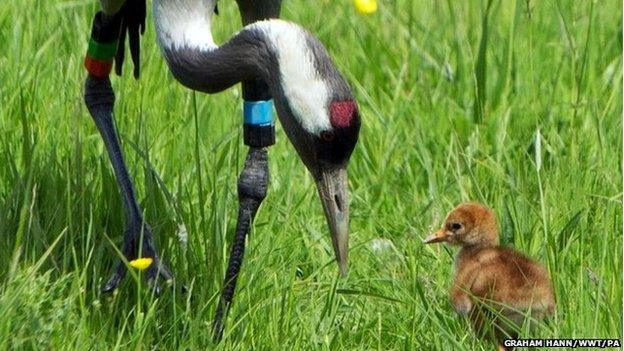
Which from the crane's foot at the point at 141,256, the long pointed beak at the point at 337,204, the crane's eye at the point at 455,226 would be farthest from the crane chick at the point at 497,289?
the crane's foot at the point at 141,256

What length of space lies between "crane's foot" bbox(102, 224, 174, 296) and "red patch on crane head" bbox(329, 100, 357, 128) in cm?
84

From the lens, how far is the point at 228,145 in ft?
19.3

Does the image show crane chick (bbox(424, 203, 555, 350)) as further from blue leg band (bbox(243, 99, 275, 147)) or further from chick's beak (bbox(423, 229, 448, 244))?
blue leg band (bbox(243, 99, 275, 147))

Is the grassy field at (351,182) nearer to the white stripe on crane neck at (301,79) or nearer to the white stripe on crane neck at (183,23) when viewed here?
the white stripe on crane neck at (183,23)

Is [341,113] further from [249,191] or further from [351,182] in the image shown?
[351,182]

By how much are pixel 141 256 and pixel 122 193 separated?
0.27m

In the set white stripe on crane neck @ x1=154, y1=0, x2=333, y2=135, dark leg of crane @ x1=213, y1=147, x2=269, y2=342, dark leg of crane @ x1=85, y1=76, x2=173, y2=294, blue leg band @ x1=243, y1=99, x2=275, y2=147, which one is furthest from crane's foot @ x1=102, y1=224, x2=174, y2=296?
white stripe on crane neck @ x1=154, y1=0, x2=333, y2=135

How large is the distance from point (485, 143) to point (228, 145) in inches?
40.1

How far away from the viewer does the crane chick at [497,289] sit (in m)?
4.75

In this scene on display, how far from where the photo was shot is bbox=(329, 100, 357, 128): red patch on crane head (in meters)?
4.47

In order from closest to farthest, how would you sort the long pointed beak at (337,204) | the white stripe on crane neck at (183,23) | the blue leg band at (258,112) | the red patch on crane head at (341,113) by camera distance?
the red patch on crane head at (341,113)
the long pointed beak at (337,204)
the white stripe on crane neck at (183,23)
the blue leg band at (258,112)

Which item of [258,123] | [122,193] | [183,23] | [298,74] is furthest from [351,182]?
[298,74]

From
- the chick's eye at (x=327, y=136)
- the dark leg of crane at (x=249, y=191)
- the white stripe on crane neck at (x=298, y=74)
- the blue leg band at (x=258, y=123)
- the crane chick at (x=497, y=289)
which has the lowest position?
the crane chick at (x=497, y=289)

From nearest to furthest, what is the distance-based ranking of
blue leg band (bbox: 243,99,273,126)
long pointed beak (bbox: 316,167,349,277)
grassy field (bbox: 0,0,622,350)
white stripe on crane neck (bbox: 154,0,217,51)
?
1. long pointed beak (bbox: 316,167,349,277)
2. grassy field (bbox: 0,0,622,350)
3. white stripe on crane neck (bbox: 154,0,217,51)
4. blue leg band (bbox: 243,99,273,126)
